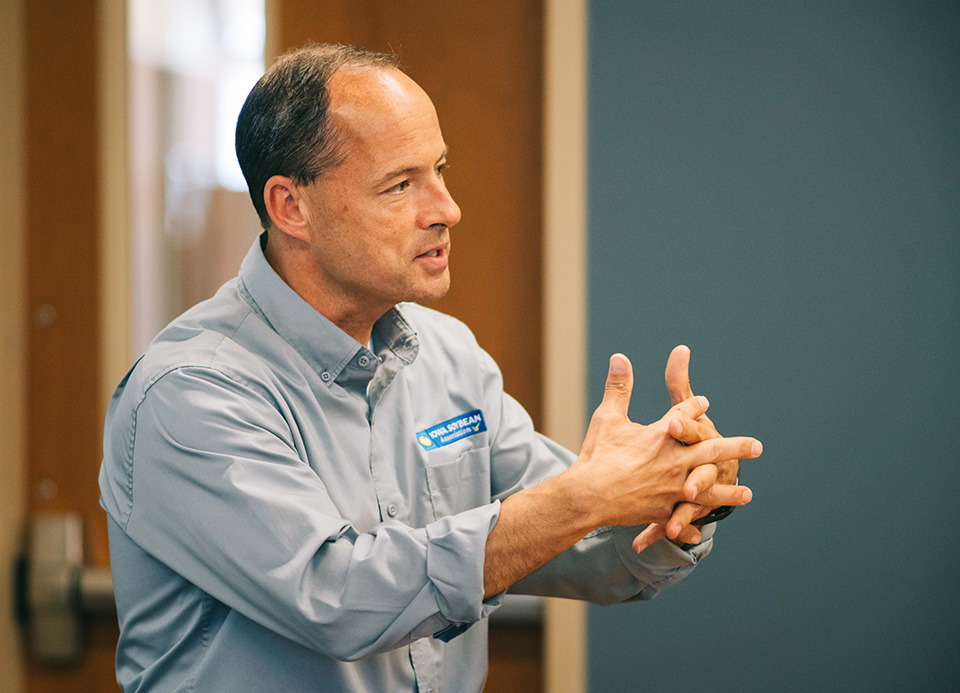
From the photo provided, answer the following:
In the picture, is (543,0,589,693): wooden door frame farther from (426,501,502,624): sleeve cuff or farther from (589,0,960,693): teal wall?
(426,501,502,624): sleeve cuff

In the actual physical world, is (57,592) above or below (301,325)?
below

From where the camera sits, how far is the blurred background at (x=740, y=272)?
183 centimetres

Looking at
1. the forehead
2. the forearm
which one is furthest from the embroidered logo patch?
the forehead

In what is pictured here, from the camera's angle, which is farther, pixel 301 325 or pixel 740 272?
pixel 740 272

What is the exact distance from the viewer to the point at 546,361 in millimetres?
2010

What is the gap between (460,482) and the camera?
1386 millimetres

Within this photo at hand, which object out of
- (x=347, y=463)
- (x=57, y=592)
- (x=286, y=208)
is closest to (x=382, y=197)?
(x=286, y=208)

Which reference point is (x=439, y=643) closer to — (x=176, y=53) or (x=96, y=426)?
(x=96, y=426)

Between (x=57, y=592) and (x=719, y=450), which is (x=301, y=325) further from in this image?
(x=57, y=592)

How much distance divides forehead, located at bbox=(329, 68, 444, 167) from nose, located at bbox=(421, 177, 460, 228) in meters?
0.06

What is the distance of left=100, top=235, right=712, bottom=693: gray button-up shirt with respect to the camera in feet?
3.33

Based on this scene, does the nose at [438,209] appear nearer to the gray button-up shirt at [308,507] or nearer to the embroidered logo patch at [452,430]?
the gray button-up shirt at [308,507]

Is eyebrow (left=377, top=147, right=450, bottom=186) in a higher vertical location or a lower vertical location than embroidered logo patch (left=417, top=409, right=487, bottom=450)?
higher

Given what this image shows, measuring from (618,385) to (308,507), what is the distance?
1.56 feet
